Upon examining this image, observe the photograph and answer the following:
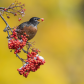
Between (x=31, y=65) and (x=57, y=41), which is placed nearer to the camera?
(x=31, y=65)

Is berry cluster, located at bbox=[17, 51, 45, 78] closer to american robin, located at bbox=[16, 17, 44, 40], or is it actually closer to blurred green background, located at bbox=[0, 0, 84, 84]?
american robin, located at bbox=[16, 17, 44, 40]

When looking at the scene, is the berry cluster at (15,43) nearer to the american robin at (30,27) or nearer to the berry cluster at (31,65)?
the berry cluster at (31,65)

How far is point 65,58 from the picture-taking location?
16.6m

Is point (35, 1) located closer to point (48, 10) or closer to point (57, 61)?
point (48, 10)

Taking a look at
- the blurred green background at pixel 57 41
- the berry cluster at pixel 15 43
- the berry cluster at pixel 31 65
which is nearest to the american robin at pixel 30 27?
the berry cluster at pixel 15 43

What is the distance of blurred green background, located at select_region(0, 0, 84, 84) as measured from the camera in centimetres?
1238

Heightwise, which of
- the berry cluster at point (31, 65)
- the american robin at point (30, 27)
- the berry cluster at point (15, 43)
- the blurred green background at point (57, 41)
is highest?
the blurred green background at point (57, 41)

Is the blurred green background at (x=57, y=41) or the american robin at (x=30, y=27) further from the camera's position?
the blurred green background at (x=57, y=41)

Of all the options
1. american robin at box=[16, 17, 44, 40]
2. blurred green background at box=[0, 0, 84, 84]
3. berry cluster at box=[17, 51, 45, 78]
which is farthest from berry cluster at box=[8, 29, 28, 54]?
blurred green background at box=[0, 0, 84, 84]

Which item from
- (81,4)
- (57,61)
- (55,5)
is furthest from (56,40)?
(81,4)

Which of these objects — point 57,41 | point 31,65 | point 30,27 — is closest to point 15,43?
point 31,65

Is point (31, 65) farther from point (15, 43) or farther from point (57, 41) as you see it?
point (57, 41)

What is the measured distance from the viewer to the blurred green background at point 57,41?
12.4 meters

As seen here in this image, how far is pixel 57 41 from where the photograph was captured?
1567cm
